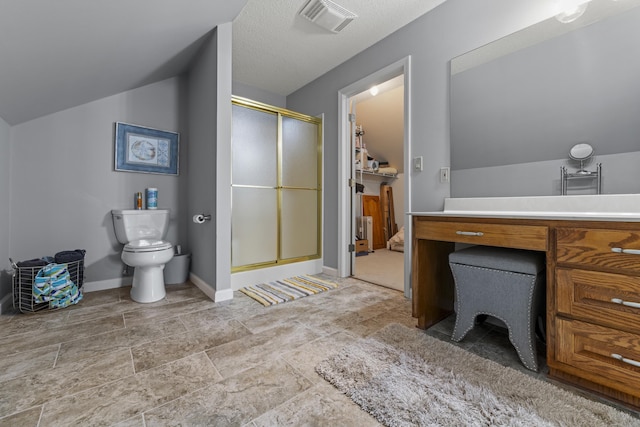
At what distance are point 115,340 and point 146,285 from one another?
2.21 feet

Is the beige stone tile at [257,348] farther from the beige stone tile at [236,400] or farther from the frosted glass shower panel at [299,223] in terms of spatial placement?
the frosted glass shower panel at [299,223]

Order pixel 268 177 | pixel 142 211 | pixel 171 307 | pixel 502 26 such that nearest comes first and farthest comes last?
pixel 502 26 < pixel 171 307 < pixel 142 211 < pixel 268 177

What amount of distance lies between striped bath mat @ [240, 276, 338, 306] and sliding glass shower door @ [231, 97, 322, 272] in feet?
0.79

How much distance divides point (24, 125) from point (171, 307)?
6.24 feet

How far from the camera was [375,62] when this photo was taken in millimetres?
2537

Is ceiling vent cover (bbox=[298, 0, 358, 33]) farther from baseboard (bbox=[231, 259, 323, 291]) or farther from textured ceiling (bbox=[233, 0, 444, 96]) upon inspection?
baseboard (bbox=[231, 259, 323, 291])

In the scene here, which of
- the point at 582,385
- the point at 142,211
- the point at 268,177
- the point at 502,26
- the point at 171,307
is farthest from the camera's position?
the point at 268,177

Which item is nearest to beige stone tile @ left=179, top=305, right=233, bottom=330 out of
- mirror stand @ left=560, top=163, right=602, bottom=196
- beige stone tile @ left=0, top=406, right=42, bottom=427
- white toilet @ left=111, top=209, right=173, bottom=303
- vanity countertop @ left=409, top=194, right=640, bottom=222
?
white toilet @ left=111, top=209, right=173, bottom=303

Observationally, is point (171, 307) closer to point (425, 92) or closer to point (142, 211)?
point (142, 211)

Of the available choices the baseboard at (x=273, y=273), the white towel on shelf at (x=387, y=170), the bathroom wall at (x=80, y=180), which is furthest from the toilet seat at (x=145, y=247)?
Result: the white towel on shelf at (x=387, y=170)

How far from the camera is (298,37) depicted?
2430mm

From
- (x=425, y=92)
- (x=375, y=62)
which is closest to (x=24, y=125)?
(x=375, y=62)

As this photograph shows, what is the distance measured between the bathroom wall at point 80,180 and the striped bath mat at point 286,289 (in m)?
1.34

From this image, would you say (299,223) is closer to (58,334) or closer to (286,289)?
(286,289)
